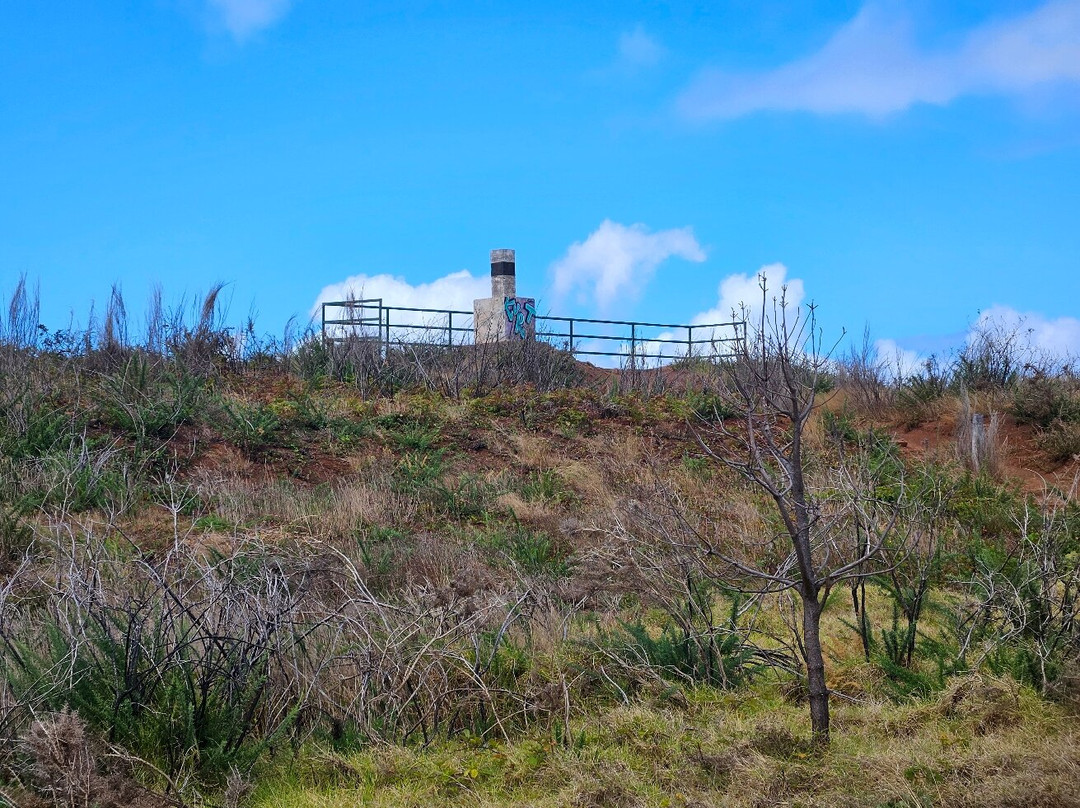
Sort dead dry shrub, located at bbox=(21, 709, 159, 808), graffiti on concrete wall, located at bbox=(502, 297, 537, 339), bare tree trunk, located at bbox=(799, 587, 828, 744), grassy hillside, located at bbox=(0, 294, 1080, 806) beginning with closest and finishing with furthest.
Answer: dead dry shrub, located at bbox=(21, 709, 159, 808), grassy hillside, located at bbox=(0, 294, 1080, 806), bare tree trunk, located at bbox=(799, 587, 828, 744), graffiti on concrete wall, located at bbox=(502, 297, 537, 339)

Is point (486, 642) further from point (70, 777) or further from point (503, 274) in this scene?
point (503, 274)

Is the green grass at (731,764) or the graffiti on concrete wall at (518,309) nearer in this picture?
the green grass at (731,764)

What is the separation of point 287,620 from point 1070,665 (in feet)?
12.4

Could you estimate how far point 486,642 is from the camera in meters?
5.39

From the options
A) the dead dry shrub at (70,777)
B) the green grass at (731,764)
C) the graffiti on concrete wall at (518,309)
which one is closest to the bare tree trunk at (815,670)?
the green grass at (731,764)

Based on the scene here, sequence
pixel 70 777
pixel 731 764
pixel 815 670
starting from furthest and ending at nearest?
pixel 815 670 < pixel 731 764 < pixel 70 777

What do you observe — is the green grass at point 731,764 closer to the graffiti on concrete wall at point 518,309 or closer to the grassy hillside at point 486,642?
the grassy hillside at point 486,642

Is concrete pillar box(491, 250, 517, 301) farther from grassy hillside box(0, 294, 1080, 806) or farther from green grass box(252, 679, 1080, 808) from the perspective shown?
green grass box(252, 679, 1080, 808)

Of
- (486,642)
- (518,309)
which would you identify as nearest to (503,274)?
(518,309)

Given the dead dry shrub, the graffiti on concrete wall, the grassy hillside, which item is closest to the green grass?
the grassy hillside

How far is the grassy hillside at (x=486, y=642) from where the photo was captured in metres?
4.12

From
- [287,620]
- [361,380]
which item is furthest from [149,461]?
[287,620]

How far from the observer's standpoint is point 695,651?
5.52 meters

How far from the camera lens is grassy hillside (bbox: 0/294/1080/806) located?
13.5 feet
